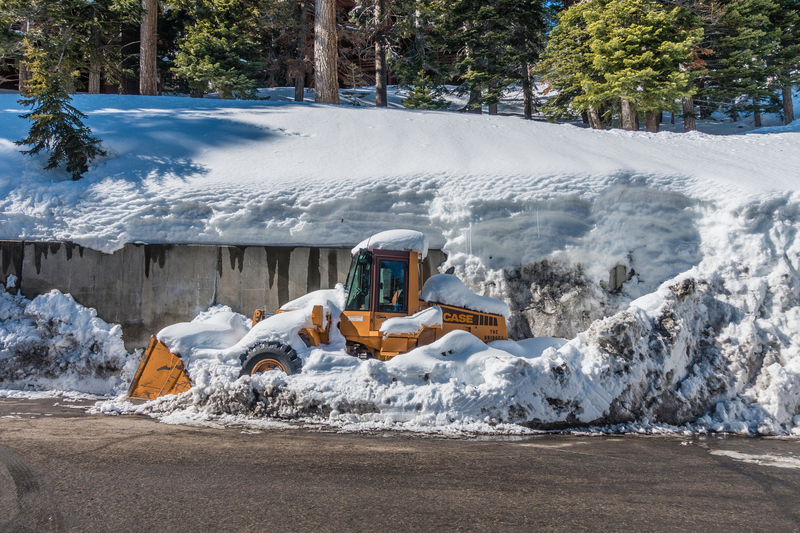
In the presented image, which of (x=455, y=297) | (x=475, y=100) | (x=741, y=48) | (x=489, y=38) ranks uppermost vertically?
(x=741, y=48)

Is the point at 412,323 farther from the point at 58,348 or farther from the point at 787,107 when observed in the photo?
the point at 787,107

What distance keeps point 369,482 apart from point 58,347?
678cm

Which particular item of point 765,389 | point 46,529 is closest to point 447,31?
point 765,389

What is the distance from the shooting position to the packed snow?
599cm

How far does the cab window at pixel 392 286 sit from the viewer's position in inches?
265

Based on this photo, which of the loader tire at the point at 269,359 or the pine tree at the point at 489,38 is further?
the pine tree at the point at 489,38

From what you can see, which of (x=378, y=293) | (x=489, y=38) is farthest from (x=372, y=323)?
(x=489, y=38)

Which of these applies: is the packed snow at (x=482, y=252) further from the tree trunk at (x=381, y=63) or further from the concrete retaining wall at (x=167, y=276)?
the tree trunk at (x=381, y=63)

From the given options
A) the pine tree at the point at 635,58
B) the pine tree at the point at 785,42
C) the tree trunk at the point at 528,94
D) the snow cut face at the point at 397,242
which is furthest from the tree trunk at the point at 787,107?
the snow cut face at the point at 397,242

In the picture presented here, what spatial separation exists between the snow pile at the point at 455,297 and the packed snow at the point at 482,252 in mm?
34

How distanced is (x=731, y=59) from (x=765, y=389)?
1853 cm

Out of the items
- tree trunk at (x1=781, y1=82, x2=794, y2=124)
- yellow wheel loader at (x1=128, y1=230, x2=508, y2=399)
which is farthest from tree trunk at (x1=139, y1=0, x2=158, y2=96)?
tree trunk at (x1=781, y1=82, x2=794, y2=124)

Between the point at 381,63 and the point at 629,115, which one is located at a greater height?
the point at 381,63

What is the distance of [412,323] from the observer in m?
6.58
